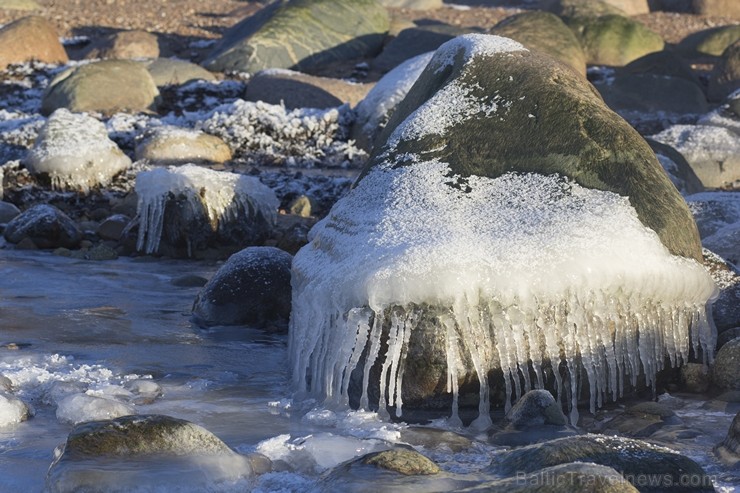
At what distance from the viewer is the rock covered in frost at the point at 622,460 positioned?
3414mm

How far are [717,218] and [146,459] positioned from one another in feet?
18.6

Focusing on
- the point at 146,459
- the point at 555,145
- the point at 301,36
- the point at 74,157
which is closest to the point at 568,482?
the point at 146,459

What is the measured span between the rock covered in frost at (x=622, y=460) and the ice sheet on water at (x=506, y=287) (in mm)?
952

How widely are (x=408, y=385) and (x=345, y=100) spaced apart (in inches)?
355

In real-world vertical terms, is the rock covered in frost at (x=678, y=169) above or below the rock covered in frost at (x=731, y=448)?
above

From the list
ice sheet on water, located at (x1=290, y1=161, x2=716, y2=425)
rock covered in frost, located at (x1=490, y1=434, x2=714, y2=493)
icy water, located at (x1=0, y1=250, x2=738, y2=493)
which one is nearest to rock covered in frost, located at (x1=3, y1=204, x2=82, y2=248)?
icy water, located at (x1=0, y1=250, x2=738, y2=493)

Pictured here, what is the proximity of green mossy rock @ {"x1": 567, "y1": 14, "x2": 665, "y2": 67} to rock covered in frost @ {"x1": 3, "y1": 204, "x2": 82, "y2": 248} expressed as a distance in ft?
32.2

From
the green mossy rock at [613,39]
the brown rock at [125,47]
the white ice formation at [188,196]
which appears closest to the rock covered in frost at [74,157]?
the white ice formation at [188,196]

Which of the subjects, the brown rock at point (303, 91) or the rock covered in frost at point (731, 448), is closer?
the rock covered in frost at point (731, 448)

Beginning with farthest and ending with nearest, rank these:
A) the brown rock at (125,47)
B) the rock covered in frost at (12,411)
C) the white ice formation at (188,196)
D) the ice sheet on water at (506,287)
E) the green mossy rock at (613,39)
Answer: the brown rock at (125,47)
the green mossy rock at (613,39)
the white ice formation at (188,196)
the ice sheet on water at (506,287)
the rock covered in frost at (12,411)

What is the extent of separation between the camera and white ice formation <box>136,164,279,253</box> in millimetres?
8336

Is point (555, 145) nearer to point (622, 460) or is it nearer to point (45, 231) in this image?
point (622, 460)

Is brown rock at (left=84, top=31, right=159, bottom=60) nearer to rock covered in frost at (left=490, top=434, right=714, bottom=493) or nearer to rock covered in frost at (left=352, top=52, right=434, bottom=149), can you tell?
rock covered in frost at (left=352, top=52, right=434, bottom=149)

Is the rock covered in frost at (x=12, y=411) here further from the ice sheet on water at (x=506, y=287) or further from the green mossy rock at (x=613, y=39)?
the green mossy rock at (x=613, y=39)
